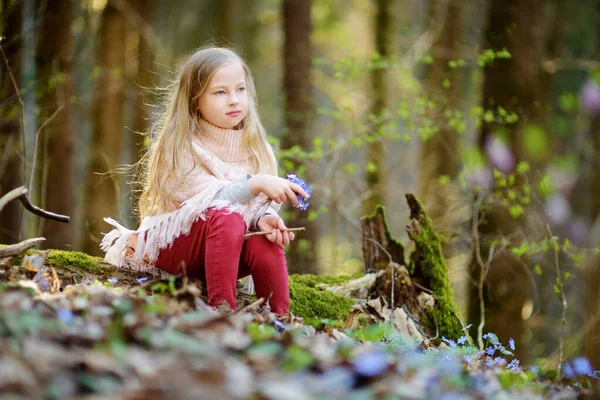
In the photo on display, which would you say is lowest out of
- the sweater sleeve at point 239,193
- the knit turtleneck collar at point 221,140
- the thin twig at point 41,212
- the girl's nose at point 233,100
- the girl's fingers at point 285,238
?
the girl's fingers at point 285,238

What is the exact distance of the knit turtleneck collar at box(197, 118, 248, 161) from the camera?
3744 mm

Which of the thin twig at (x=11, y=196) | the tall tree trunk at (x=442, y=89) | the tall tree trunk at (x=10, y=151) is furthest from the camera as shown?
the tall tree trunk at (x=442, y=89)

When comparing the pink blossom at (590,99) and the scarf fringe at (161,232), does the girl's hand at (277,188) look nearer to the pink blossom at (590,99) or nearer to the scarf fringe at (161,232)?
the scarf fringe at (161,232)

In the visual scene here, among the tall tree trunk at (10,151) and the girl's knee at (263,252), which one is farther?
the tall tree trunk at (10,151)

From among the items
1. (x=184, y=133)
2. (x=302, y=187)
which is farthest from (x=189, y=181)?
(x=302, y=187)

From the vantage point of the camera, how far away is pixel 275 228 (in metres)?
3.49

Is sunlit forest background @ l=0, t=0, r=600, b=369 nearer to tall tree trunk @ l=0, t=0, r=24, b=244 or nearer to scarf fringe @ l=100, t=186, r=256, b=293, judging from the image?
tall tree trunk @ l=0, t=0, r=24, b=244

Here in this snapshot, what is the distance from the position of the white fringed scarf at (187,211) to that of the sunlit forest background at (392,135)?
23.6 inches

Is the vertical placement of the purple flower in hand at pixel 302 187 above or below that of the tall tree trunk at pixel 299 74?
below

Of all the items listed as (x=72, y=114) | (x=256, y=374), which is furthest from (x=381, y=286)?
(x=72, y=114)

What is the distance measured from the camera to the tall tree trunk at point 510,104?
647 centimetres

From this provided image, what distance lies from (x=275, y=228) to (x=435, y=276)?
1393 mm

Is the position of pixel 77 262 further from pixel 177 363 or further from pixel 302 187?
pixel 177 363

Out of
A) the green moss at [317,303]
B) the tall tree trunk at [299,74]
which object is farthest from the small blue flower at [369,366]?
the tall tree trunk at [299,74]
